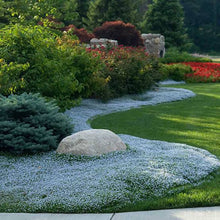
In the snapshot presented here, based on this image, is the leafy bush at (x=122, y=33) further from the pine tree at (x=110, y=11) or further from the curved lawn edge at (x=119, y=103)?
the curved lawn edge at (x=119, y=103)

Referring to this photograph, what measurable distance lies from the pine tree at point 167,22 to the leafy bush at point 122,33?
1027 centimetres

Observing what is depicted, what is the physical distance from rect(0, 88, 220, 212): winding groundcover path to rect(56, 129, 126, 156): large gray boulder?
0.53ft

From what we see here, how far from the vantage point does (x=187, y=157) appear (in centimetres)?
570

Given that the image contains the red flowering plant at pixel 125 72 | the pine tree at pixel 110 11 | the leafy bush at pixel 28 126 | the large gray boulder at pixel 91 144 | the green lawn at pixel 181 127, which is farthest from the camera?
the pine tree at pixel 110 11

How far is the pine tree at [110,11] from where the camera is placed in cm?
3334

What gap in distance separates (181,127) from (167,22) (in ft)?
93.1

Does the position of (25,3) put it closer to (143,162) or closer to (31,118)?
(31,118)

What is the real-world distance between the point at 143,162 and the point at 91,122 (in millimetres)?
4057

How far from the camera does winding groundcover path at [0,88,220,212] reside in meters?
4.42

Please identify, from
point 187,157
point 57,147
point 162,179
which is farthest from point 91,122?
point 162,179

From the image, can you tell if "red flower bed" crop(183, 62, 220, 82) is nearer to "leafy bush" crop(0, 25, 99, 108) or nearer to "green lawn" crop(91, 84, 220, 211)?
"green lawn" crop(91, 84, 220, 211)

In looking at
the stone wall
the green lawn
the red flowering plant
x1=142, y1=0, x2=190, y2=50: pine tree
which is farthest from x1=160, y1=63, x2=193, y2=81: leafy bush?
x1=142, y1=0, x2=190, y2=50: pine tree

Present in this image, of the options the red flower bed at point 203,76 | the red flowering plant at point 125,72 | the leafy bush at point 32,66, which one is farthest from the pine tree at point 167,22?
the leafy bush at point 32,66

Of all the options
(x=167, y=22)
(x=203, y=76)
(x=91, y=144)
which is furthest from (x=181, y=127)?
(x=167, y=22)
